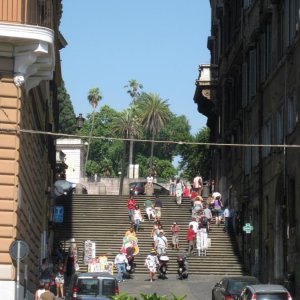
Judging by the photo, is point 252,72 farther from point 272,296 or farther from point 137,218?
point 272,296

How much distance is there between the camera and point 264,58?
2056 inches

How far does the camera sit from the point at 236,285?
3672cm

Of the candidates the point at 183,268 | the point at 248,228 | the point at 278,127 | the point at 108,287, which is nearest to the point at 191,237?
the point at 248,228

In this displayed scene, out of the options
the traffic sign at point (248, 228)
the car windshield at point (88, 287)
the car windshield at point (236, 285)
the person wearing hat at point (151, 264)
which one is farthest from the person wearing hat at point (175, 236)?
the car windshield at point (88, 287)

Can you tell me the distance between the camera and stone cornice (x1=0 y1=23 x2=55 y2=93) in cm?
2683

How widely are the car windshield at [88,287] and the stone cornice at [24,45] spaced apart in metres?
8.30

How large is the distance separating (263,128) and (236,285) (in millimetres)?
15924

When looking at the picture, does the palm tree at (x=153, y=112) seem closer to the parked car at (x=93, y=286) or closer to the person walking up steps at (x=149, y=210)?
the person walking up steps at (x=149, y=210)

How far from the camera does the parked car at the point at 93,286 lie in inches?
1342

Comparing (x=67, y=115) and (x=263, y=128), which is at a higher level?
(x=67, y=115)

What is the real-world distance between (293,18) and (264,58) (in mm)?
7933

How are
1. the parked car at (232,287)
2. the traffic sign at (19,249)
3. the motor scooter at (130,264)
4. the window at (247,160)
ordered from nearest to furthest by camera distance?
the traffic sign at (19,249), the parked car at (232,287), the motor scooter at (130,264), the window at (247,160)

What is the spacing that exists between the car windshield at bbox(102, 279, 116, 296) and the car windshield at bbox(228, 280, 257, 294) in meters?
4.20

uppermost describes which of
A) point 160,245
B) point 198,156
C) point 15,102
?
point 198,156
